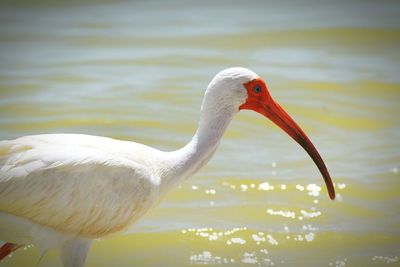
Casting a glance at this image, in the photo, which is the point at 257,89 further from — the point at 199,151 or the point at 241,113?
the point at 241,113

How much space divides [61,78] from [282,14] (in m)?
6.19

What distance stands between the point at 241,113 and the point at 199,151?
490cm

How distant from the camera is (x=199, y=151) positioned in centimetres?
638

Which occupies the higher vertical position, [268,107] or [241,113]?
[241,113]

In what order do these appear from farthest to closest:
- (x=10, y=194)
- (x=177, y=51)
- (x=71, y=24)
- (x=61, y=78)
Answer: (x=71, y=24) < (x=177, y=51) < (x=61, y=78) < (x=10, y=194)

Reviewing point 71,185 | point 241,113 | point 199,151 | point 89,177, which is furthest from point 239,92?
point 241,113

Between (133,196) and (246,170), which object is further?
(246,170)

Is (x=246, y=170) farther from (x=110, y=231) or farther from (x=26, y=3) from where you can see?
(x=26, y=3)

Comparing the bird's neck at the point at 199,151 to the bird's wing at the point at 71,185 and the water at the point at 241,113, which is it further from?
the water at the point at 241,113

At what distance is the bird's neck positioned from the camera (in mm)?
6387

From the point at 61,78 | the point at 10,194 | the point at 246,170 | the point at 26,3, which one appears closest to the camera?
the point at 10,194

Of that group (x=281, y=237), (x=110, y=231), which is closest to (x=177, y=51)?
(x=281, y=237)

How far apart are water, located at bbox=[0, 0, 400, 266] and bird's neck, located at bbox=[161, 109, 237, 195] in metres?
1.20

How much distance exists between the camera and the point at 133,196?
6180 mm
